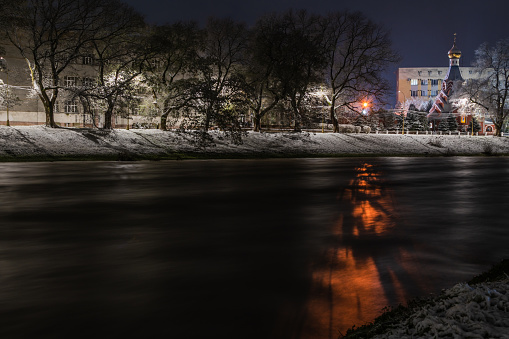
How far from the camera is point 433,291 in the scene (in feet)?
22.7

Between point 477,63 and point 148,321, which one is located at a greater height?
point 477,63

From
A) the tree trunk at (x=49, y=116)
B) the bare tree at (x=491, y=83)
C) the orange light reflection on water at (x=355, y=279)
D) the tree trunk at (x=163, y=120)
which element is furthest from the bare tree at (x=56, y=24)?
the bare tree at (x=491, y=83)

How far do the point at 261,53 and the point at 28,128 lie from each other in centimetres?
2750

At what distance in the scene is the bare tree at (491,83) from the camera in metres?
78.9

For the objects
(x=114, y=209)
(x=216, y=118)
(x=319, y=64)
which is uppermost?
(x=319, y=64)

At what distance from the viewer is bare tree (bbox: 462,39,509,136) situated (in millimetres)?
78938

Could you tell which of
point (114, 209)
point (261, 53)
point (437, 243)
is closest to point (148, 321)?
point (437, 243)

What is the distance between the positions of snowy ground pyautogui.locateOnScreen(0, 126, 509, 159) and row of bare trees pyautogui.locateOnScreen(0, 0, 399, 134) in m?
2.60

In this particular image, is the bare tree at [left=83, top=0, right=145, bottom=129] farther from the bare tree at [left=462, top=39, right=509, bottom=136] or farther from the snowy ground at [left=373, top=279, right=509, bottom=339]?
the bare tree at [left=462, top=39, right=509, bottom=136]

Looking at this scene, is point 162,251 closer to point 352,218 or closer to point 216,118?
point 352,218

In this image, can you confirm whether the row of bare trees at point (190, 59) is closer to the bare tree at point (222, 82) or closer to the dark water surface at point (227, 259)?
the bare tree at point (222, 82)

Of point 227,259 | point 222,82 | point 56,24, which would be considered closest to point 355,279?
point 227,259

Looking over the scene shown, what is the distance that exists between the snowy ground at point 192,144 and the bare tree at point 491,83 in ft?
25.9

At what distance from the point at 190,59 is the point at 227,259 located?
47.2 metres
